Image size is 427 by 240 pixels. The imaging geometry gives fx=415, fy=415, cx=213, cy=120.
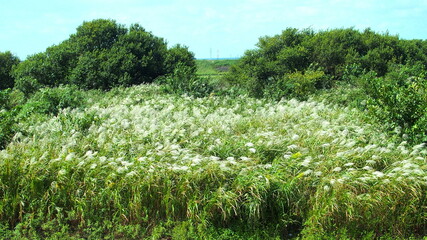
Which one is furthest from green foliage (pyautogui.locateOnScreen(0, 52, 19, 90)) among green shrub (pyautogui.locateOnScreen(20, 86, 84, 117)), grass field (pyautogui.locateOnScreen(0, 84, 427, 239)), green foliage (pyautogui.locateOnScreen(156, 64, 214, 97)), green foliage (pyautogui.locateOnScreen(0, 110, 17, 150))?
grass field (pyautogui.locateOnScreen(0, 84, 427, 239))

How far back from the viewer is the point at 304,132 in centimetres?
694

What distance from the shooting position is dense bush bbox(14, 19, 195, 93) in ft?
48.9

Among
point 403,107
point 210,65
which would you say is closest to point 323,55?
point 403,107

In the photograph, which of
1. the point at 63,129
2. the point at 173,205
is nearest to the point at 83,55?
the point at 63,129

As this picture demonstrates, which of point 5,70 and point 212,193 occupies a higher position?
point 5,70

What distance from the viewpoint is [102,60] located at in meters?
15.1

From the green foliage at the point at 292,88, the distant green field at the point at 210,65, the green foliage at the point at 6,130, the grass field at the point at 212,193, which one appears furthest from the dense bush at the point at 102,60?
the distant green field at the point at 210,65

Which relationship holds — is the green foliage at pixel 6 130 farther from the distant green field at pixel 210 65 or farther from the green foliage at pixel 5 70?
the distant green field at pixel 210 65

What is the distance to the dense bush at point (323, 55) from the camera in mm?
13929

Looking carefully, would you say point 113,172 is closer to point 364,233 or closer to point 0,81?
point 364,233

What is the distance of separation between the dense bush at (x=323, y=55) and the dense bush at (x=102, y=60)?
3.12 meters

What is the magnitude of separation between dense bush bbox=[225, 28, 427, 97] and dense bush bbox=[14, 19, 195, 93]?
3.12m

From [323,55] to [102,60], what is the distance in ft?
25.9

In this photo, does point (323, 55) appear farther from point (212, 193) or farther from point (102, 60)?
point (212, 193)
